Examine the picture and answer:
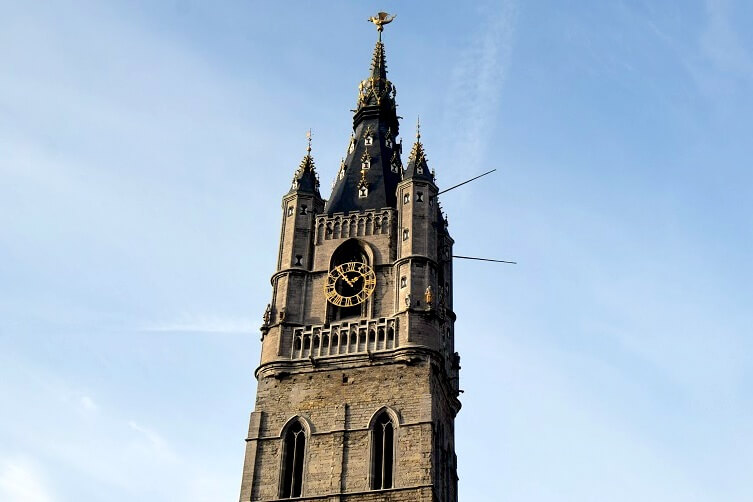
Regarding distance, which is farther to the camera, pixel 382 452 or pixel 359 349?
pixel 359 349

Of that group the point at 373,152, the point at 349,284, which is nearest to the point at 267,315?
the point at 349,284

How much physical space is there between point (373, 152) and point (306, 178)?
4176mm

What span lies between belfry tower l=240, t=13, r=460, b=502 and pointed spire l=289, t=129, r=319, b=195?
0.25 ft

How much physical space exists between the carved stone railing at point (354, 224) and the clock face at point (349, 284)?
1.87 meters

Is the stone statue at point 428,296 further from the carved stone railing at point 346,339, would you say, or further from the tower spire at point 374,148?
the tower spire at point 374,148

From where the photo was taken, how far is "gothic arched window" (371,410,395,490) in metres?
40.1

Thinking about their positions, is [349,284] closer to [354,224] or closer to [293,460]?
[354,224]

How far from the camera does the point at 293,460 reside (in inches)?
1626

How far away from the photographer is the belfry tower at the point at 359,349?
40.5 metres

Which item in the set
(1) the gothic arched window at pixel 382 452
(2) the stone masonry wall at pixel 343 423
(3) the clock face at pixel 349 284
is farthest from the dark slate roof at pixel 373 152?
(1) the gothic arched window at pixel 382 452

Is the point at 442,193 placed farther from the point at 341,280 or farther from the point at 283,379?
the point at 283,379

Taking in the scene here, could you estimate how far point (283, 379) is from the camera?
143ft

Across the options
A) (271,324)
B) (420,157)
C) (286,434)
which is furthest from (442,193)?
(286,434)

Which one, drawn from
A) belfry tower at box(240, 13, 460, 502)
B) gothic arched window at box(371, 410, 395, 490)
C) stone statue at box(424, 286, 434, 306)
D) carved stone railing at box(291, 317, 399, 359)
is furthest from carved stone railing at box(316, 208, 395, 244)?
gothic arched window at box(371, 410, 395, 490)
